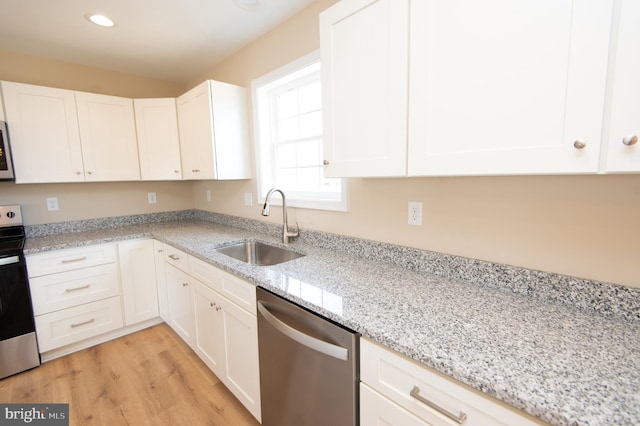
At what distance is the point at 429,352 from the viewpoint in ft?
2.45

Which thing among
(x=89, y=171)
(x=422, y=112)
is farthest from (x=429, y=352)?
(x=89, y=171)

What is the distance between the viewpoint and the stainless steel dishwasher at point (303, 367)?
0.96m

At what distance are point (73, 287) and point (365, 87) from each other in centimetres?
255

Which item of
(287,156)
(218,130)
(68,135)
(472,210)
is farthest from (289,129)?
(68,135)

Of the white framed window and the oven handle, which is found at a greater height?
the white framed window

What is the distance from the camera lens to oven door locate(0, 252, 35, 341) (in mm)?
1867

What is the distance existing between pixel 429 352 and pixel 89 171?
294cm

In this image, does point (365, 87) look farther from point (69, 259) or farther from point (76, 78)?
point (76, 78)

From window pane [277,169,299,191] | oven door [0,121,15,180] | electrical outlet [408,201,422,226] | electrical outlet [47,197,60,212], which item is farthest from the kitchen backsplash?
electrical outlet [47,197,60,212]

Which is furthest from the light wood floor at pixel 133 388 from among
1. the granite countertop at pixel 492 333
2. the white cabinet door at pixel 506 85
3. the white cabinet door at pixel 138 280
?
the white cabinet door at pixel 506 85

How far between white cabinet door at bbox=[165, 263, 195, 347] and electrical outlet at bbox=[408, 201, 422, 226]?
1.56 m

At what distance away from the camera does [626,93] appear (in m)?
0.62

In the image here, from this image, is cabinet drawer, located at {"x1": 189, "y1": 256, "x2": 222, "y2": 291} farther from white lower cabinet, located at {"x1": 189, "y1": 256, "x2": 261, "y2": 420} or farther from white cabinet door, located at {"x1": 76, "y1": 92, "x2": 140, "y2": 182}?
white cabinet door, located at {"x1": 76, "y1": 92, "x2": 140, "y2": 182}

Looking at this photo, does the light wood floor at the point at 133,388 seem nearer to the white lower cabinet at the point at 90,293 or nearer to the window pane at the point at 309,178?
the white lower cabinet at the point at 90,293
